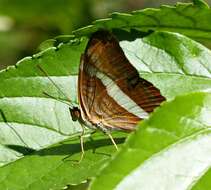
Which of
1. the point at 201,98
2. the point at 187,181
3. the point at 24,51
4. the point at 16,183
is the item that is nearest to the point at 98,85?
the point at 16,183

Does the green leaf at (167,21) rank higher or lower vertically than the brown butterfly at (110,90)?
higher

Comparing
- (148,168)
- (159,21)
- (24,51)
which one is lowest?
(24,51)

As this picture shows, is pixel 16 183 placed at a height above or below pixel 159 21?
below

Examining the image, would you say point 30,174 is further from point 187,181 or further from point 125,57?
point 187,181

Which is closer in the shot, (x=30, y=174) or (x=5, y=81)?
(x=30, y=174)

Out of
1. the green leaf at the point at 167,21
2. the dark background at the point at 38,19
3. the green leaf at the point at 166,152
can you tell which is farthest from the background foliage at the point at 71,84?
the dark background at the point at 38,19

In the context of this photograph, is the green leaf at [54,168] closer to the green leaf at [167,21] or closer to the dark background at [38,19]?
the green leaf at [167,21]

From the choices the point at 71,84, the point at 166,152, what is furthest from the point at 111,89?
the point at 166,152

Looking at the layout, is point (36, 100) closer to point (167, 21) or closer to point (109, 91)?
point (109, 91)
